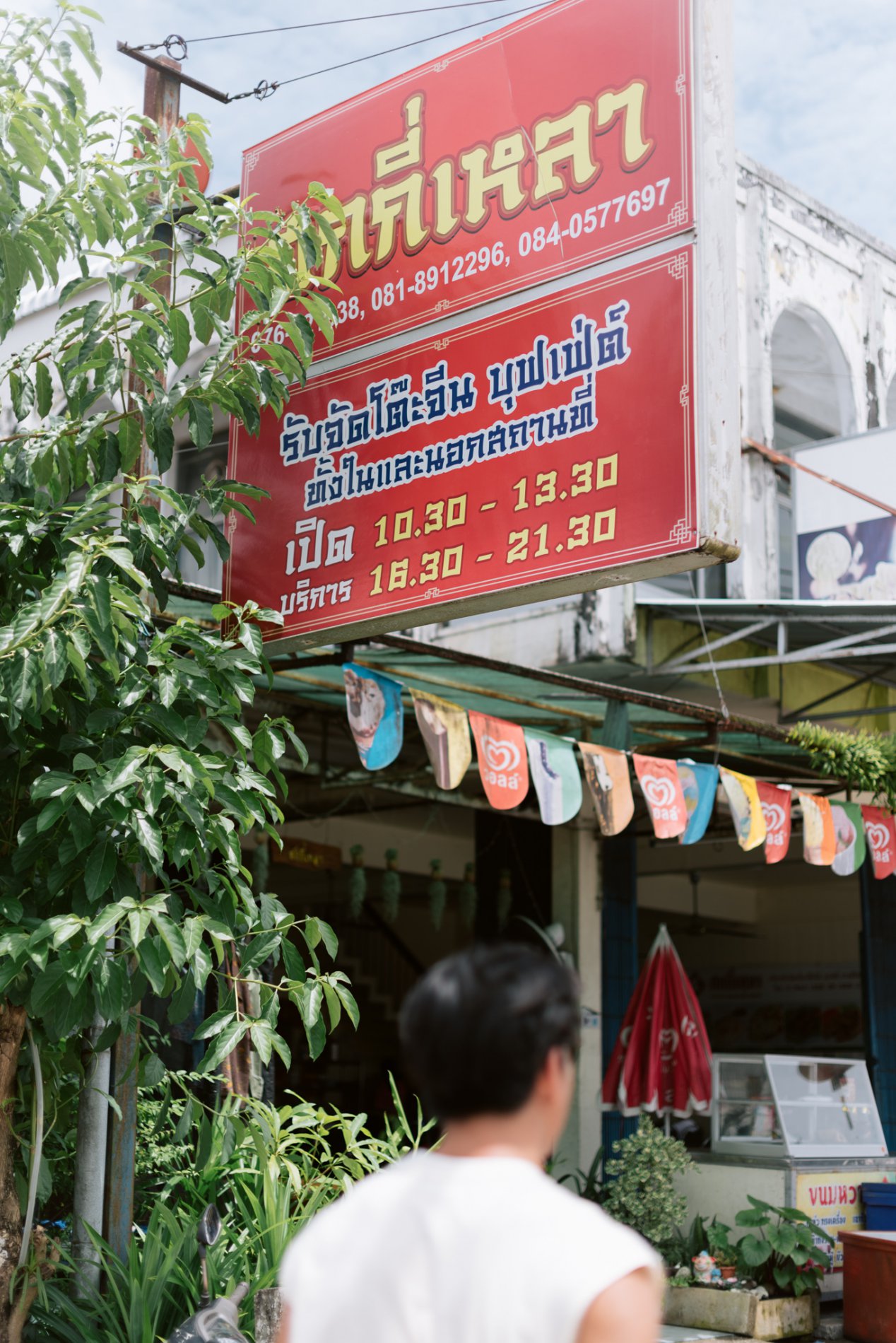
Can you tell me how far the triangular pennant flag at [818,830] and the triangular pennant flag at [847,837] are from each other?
12 cm

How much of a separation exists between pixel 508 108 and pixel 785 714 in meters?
6.08

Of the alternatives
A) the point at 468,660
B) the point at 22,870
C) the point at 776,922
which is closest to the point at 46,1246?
the point at 22,870

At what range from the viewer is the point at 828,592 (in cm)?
936

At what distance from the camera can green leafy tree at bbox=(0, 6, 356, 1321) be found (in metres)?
3.87

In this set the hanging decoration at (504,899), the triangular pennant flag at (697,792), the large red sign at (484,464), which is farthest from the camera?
the hanging decoration at (504,899)

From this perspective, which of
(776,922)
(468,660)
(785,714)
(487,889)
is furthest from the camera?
(776,922)

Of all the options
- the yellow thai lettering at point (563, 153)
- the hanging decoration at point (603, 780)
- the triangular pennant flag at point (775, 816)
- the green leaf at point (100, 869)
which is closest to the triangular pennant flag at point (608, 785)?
the hanging decoration at point (603, 780)

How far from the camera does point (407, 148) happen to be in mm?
5195

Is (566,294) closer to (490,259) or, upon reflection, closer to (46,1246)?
(490,259)

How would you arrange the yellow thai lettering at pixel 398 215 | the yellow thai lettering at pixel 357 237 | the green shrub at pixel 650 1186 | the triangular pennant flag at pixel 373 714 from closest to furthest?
1. the yellow thai lettering at pixel 398 215
2. the yellow thai lettering at pixel 357 237
3. the triangular pennant flag at pixel 373 714
4. the green shrub at pixel 650 1186

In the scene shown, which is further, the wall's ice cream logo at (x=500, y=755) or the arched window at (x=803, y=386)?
the arched window at (x=803, y=386)

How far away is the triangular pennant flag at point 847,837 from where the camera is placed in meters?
8.01

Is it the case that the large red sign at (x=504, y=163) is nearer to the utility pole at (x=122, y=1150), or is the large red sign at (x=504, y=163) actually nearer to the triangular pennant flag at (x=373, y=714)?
the utility pole at (x=122, y=1150)

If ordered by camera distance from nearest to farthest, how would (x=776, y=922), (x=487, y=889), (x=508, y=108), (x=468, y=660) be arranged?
(x=508, y=108)
(x=468, y=660)
(x=487, y=889)
(x=776, y=922)
